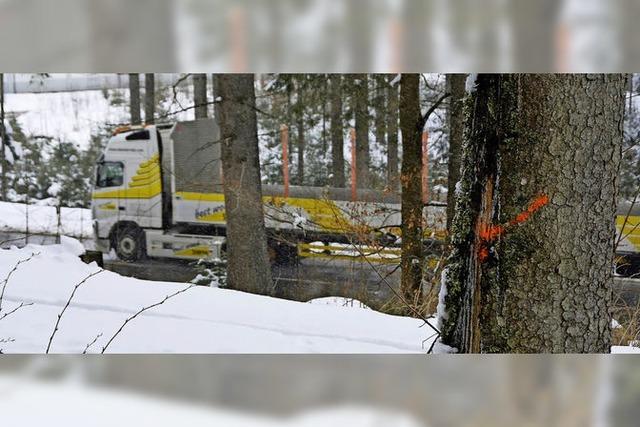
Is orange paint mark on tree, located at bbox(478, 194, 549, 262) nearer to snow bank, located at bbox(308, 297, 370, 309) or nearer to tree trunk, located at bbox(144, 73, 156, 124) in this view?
snow bank, located at bbox(308, 297, 370, 309)

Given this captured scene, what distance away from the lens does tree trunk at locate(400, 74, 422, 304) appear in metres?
2.16

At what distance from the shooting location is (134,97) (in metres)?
2.08

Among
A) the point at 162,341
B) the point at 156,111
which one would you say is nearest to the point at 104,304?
the point at 162,341

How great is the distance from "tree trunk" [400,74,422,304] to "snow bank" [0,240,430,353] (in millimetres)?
124

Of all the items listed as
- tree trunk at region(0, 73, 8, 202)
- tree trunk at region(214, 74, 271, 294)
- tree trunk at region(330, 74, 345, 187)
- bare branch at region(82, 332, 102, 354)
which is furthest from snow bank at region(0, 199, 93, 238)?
tree trunk at region(330, 74, 345, 187)

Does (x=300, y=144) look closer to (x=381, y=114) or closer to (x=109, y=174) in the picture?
(x=381, y=114)

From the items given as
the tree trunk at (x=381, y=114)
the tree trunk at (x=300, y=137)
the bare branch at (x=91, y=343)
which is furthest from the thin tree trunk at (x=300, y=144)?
the bare branch at (x=91, y=343)

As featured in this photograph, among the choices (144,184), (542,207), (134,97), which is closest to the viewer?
(542,207)

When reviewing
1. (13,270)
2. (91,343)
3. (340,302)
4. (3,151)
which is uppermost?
(3,151)

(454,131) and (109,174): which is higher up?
(454,131)

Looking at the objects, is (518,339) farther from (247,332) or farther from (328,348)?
(247,332)

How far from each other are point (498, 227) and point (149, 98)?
44.6 inches

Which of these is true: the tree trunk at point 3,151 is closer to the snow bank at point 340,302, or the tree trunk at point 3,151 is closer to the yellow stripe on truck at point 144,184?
the yellow stripe on truck at point 144,184

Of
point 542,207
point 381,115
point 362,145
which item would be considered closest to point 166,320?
point 362,145
